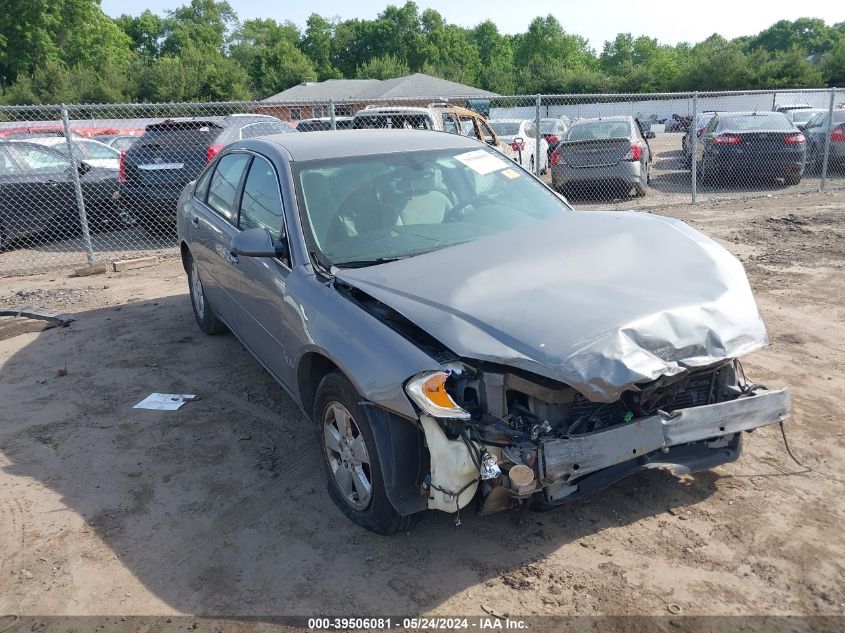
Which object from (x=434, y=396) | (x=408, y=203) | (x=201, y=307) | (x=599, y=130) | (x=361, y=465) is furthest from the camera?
(x=599, y=130)

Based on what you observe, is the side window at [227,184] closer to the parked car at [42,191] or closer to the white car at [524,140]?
the parked car at [42,191]

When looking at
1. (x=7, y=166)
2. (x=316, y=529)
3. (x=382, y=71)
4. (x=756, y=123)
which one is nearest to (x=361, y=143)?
(x=316, y=529)

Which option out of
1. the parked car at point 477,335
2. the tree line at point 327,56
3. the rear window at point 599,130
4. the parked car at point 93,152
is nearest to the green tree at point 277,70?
the tree line at point 327,56

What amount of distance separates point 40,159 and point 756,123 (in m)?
13.5

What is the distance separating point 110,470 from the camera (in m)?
4.09

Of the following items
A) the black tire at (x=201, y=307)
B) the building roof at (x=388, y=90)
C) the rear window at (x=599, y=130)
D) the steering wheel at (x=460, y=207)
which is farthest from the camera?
the building roof at (x=388, y=90)

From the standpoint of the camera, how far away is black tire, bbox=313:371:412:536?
3.08m

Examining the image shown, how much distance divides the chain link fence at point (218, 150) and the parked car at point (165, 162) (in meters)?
0.02

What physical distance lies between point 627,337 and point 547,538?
1063mm

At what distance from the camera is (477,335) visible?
2857 millimetres

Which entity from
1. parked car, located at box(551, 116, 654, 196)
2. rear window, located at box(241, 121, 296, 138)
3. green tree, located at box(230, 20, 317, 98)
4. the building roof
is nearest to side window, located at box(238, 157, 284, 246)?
rear window, located at box(241, 121, 296, 138)

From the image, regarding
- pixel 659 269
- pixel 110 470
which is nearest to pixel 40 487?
pixel 110 470

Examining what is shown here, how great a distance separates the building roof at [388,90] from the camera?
41819 millimetres

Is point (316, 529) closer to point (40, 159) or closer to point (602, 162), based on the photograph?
point (40, 159)
